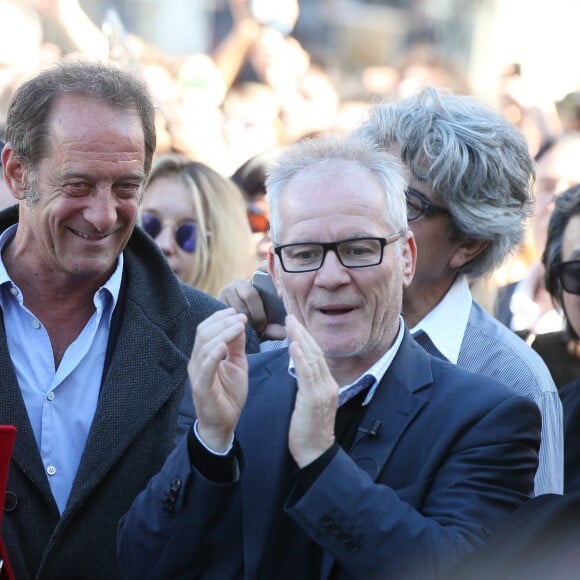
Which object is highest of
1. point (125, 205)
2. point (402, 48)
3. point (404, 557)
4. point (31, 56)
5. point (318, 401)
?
point (402, 48)

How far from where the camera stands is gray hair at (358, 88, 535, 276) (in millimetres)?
3904

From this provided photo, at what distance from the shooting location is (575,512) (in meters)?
2.16

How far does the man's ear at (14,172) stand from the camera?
12.4 feet

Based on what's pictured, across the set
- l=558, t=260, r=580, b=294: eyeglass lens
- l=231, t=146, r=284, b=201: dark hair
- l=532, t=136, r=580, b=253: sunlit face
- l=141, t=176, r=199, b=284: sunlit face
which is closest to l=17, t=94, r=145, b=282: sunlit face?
l=558, t=260, r=580, b=294: eyeglass lens

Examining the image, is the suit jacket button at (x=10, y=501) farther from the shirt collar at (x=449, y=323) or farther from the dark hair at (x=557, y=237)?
the dark hair at (x=557, y=237)

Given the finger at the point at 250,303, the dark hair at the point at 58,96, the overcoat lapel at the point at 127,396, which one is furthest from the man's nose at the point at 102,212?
the finger at the point at 250,303

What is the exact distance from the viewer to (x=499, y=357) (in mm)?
3840

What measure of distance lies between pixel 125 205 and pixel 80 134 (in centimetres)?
24

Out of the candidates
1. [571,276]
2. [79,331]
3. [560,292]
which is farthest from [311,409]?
[560,292]

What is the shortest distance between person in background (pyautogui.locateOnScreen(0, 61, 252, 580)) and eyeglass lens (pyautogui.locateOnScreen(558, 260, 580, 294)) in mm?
1305

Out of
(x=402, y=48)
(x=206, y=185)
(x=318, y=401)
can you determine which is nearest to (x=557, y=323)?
(x=206, y=185)

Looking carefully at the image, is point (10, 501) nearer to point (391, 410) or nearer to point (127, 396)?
point (127, 396)

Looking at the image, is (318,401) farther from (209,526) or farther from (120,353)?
(120,353)

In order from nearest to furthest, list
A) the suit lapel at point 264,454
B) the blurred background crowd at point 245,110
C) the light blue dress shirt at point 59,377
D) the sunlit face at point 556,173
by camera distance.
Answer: the suit lapel at point 264,454 < the light blue dress shirt at point 59,377 < the blurred background crowd at point 245,110 < the sunlit face at point 556,173
